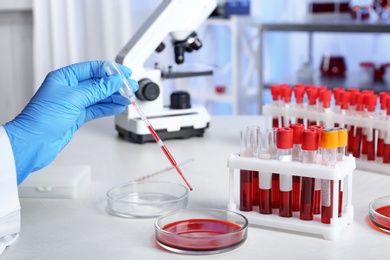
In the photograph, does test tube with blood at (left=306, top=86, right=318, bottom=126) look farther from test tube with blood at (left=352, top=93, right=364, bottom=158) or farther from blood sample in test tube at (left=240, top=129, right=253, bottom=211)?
blood sample in test tube at (left=240, top=129, right=253, bottom=211)

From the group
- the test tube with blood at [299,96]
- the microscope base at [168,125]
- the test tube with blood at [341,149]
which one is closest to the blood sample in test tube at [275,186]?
the test tube with blood at [341,149]

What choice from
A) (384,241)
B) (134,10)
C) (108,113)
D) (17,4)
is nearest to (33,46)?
(17,4)

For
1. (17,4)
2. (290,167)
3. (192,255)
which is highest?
(17,4)

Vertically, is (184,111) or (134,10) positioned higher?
(134,10)

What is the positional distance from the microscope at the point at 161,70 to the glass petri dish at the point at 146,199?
0.51 metres

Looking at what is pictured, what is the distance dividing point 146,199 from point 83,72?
1.11 ft

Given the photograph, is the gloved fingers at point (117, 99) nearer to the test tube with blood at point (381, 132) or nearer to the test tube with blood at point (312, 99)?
the test tube with blood at point (312, 99)

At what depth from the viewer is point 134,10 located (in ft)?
11.8

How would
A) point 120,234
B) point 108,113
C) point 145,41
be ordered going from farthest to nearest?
point 145,41 → point 108,113 → point 120,234

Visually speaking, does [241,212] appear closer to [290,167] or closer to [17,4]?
[290,167]

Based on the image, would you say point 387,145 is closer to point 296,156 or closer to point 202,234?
point 296,156

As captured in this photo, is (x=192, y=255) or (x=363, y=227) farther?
(x=363, y=227)

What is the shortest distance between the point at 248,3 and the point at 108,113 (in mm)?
2650

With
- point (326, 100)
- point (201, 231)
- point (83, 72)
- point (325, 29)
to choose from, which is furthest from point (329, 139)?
point (325, 29)
